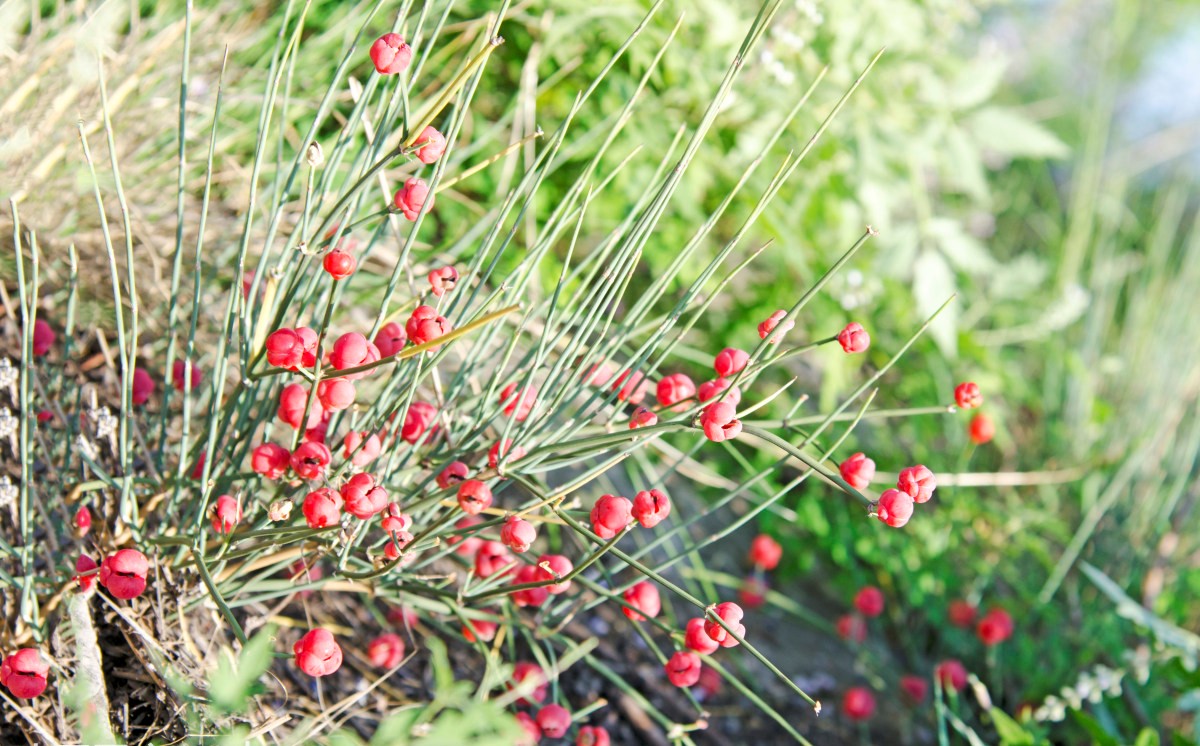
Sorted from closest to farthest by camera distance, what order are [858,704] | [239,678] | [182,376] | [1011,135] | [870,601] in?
[239,678] < [182,376] < [858,704] < [870,601] < [1011,135]

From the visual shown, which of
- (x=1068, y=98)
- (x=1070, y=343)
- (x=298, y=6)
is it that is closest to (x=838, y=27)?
(x=298, y=6)

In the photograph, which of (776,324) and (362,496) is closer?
(362,496)

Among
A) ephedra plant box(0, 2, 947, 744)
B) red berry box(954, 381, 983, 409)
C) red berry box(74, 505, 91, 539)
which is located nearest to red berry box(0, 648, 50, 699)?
ephedra plant box(0, 2, 947, 744)

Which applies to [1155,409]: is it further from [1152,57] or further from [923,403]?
[1152,57]

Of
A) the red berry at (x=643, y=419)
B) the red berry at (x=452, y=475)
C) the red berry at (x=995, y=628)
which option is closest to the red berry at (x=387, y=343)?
the red berry at (x=452, y=475)

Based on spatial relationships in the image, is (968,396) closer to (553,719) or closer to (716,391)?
(716,391)

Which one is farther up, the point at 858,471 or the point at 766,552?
the point at 858,471

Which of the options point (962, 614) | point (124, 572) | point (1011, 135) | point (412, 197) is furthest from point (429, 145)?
point (1011, 135)
